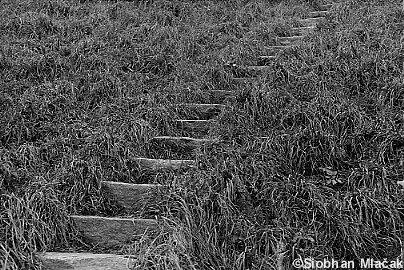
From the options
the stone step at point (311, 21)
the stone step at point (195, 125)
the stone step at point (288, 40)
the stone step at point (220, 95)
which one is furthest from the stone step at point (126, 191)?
the stone step at point (311, 21)

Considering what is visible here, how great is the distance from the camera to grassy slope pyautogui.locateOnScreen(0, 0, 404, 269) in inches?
139

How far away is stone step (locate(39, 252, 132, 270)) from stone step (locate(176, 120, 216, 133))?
224 centimetres

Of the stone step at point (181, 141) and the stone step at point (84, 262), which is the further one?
the stone step at point (181, 141)

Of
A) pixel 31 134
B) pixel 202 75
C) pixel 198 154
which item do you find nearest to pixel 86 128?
pixel 31 134

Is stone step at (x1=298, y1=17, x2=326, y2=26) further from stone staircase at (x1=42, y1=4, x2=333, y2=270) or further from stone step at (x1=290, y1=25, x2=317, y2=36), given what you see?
stone staircase at (x1=42, y1=4, x2=333, y2=270)

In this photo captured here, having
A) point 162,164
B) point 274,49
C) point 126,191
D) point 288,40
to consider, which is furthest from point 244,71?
point 126,191

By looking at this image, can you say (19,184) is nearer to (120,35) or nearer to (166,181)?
(166,181)

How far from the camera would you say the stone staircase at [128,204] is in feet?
11.7

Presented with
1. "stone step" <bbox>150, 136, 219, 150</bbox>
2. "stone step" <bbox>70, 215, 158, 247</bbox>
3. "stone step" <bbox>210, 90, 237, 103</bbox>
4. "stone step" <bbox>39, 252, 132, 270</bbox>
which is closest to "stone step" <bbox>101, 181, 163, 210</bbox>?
"stone step" <bbox>70, 215, 158, 247</bbox>

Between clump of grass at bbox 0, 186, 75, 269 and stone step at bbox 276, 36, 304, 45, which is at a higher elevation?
stone step at bbox 276, 36, 304, 45

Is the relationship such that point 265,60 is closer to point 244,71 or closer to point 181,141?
point 244,71

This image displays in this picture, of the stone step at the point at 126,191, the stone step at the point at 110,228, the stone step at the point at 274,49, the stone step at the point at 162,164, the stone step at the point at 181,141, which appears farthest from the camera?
the stone step at the point at 274,49

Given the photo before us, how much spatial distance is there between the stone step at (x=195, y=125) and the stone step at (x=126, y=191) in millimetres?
1396

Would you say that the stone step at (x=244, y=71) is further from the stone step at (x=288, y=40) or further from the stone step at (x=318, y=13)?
the stone step at (x=318, y=13)
